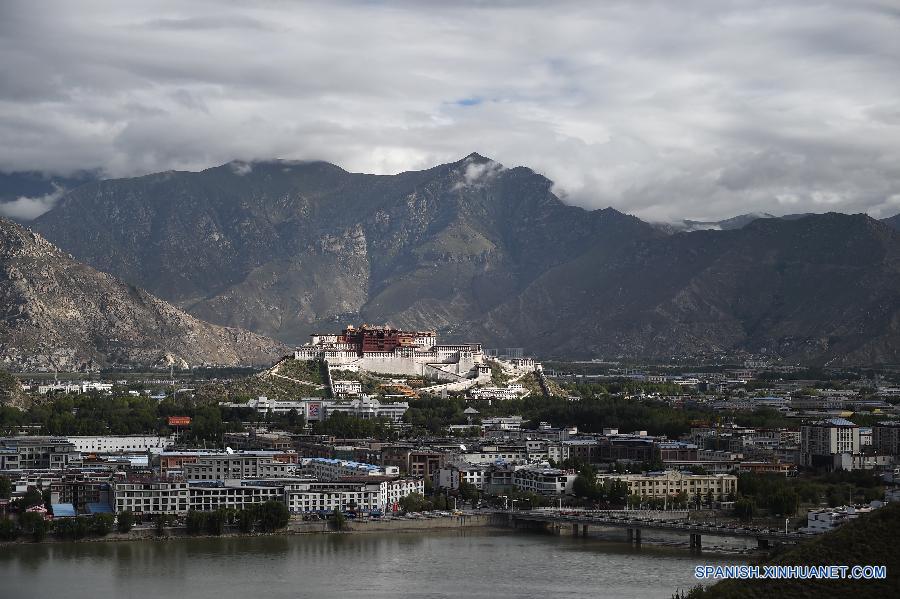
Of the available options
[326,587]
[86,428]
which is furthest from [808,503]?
[86,428]

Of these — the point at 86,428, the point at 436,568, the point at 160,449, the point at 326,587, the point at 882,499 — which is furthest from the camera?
the point at 86,428

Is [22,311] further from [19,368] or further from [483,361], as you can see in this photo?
[483,361]

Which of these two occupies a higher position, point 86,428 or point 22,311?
point 22,311

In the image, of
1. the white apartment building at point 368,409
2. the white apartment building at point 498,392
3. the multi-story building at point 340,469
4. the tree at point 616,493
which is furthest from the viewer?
the white apartment building at point 498,392

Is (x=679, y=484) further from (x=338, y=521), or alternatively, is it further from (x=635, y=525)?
(x=338, y=521)

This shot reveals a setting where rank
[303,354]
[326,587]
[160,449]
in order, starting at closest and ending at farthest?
[326,587], [160,449], [303,354]

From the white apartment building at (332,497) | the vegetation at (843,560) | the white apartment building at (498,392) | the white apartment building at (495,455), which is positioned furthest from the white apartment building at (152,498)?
the white apartment building at (498,392)

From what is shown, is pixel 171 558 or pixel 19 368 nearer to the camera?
pixel 171 558

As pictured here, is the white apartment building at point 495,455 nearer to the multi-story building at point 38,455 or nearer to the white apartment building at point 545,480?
the white apartment building at point 545,480
